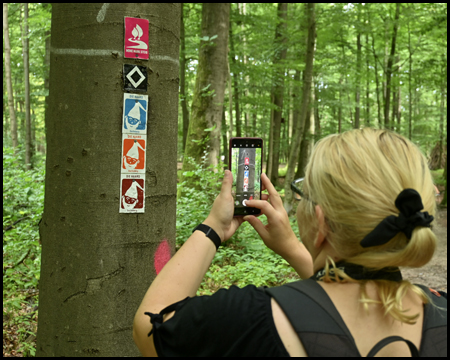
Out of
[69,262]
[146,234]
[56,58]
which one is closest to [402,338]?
[146,234]

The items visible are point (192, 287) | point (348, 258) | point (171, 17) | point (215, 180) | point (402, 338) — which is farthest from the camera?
point (215, 180)

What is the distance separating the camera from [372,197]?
117cm

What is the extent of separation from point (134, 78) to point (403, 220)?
142 cm

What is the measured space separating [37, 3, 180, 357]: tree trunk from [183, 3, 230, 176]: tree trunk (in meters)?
5.93

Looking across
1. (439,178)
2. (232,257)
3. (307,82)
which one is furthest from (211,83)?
(439,178)

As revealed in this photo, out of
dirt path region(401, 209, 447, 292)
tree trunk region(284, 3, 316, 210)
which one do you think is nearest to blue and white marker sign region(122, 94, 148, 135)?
dirt path region(401, 209, 447, 292)

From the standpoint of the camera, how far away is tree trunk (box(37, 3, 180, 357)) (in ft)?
6.12

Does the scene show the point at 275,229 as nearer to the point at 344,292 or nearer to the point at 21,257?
the point at 344,292

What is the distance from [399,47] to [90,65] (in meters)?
20.6

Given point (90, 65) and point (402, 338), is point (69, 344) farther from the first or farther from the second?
point (402, 338)

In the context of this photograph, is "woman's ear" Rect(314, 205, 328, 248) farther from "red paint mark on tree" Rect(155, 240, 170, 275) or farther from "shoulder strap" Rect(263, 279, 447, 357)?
"red paint mark on tree" Rect(155, 240, 170, 275)

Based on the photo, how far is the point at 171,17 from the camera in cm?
202

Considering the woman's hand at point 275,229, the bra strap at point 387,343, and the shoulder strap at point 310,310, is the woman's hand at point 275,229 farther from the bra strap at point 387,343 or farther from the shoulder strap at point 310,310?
the bra strap at point 387,343

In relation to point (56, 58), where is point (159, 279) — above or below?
below
